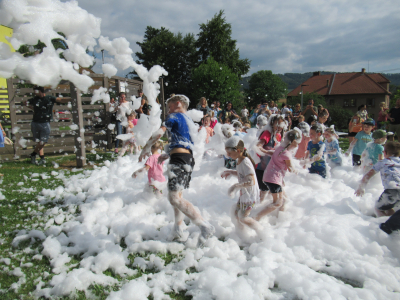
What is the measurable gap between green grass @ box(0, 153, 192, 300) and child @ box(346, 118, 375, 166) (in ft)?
19.0

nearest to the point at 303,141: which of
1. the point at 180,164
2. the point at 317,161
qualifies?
the point at 317,161

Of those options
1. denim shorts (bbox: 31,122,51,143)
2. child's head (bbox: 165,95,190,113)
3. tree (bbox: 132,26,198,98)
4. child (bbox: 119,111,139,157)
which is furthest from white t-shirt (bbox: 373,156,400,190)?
tree (bbox: 132,26,198,98)

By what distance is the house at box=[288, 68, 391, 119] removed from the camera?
55.1 meters

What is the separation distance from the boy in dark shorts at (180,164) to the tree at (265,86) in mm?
45985

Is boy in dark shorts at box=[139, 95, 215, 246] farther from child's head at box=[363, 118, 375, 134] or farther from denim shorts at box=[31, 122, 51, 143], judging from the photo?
denim shorts at box=[31, 122, 51, 143]

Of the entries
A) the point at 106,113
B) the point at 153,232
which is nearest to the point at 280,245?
the point at 153,232

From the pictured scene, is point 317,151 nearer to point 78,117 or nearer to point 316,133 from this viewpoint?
point 316,133

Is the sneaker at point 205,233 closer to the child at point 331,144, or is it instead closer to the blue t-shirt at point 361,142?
the child at point 331,144

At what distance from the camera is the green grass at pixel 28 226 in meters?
2.48

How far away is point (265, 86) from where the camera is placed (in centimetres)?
4912

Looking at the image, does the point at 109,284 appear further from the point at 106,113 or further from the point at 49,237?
the point at 106,113

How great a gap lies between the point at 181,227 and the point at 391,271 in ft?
7.84

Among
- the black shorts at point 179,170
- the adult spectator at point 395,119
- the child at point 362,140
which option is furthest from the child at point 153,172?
the adult spectator at point 395,119

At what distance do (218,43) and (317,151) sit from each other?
3384 cm
